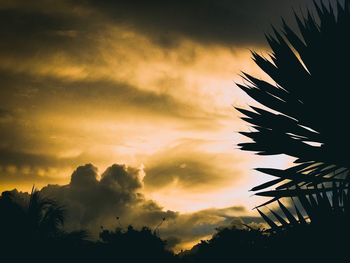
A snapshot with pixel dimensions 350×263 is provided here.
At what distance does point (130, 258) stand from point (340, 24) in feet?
80.9

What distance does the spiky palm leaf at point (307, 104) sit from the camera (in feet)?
18.2

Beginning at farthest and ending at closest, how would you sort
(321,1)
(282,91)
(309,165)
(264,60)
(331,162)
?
(321,1)
(264,60)
(282,91)
(309,165)
(331,162)

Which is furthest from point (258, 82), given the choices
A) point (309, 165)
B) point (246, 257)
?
point (246, 257)

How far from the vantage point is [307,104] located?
614 centimetres

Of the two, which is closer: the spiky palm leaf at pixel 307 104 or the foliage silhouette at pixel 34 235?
the spiky palm leaf at pixel 307 104

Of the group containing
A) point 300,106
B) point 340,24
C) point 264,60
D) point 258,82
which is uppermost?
point 340,24

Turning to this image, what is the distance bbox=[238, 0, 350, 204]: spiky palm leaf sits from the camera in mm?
5555

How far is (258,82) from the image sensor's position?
6.79 m

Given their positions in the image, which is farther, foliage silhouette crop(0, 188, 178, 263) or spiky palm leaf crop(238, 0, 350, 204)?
foliage silhouette crop(0, 188, 178, 263)

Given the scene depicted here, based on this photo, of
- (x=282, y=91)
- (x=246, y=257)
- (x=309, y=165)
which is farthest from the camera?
(x=282, y=91)

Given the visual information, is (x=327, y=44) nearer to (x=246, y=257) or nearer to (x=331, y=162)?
(x=331, y=162)

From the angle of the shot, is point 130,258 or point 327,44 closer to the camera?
point 327,44

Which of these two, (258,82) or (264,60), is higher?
(264,60)

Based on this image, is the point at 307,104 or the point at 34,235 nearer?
the point at 307,104
